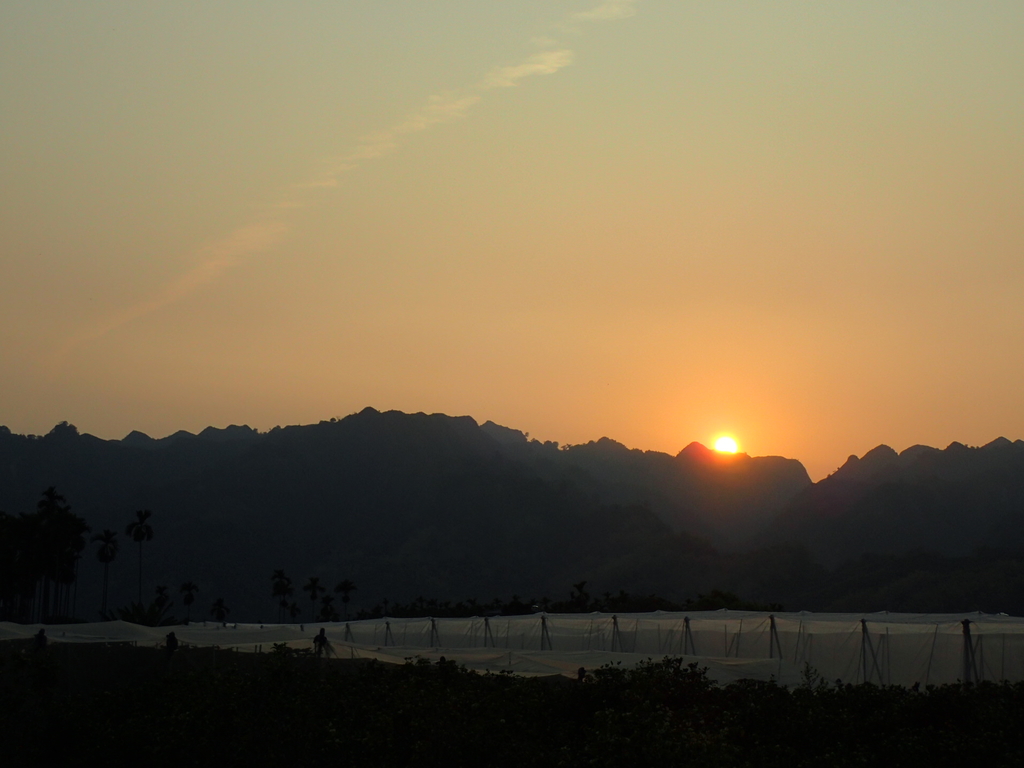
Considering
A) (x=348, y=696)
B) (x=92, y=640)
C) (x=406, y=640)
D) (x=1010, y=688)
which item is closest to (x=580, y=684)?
(x=348, y=696)

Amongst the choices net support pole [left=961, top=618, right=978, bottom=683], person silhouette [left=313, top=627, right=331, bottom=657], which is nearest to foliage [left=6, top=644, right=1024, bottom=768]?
person silhouette [left=313, top=627, right=331, bottom=657]

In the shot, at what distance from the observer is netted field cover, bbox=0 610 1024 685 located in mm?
28891

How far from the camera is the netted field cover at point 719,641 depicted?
28.9m

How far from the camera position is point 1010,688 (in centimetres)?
2178

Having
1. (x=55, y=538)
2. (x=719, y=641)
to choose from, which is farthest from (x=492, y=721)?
(x=55, y=538)

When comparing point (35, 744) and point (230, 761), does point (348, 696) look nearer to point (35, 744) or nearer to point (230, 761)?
point (230, 761)

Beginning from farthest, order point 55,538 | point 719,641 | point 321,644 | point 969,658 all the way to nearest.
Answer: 1. point 55,538
2. point 719,641
3. point 969,658
4. point 321,644

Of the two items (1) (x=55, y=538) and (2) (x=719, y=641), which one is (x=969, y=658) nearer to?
(2) (x=719, y=641)

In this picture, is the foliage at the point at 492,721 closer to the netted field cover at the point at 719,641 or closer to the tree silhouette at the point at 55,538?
the netted field cover at the point at 719,641

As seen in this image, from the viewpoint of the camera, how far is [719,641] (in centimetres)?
4822

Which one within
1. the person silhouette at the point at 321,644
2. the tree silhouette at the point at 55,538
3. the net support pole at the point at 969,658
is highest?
the tree silhouette at the point at 55,538

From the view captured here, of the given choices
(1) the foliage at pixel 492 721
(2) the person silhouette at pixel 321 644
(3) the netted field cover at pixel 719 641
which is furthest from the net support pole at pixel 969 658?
(2) the person silhouette at pixel 321 644

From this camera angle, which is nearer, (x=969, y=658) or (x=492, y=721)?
(x=492, y=721)

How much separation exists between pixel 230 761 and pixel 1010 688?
16233 millimetres
